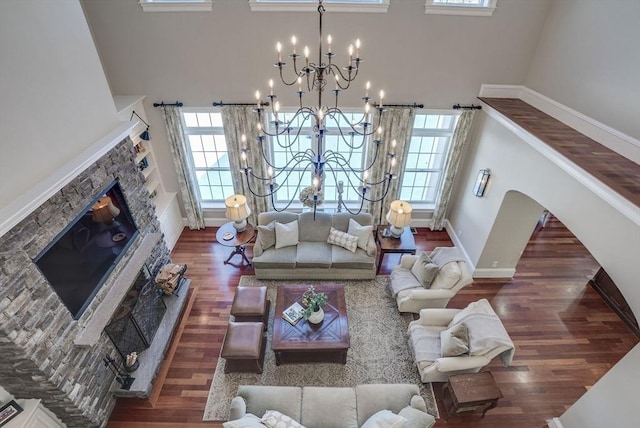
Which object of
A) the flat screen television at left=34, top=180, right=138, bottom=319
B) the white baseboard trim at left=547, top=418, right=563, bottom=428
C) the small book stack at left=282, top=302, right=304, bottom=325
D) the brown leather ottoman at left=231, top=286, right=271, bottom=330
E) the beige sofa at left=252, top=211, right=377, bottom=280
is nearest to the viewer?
the flat screen television at left=34, top=180, right=138, bottom=319

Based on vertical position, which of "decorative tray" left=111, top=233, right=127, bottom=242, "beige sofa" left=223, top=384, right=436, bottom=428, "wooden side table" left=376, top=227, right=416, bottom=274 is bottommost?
"beige sofa" left=223, top=384, right=436, bottom=428

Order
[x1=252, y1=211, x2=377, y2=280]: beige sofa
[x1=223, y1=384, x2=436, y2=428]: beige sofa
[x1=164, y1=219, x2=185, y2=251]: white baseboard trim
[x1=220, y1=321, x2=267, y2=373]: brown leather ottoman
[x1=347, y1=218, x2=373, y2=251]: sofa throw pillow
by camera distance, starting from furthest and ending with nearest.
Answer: [x1=164, y1=219, x2=185, y2=251]: white baseboard trim, [x1=347, y1=218, x2=373, y2=251]: sofa throw pillow, [x1=252, y1=211, x2=377, y2=280]: beige sofa, [x1=220, y1=321, x2=267, y2=373]: brown leather ottoman, [x1=223, y1=384, x2=436, y2=428]: beige sofa

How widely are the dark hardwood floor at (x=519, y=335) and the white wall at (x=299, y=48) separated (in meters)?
3.05

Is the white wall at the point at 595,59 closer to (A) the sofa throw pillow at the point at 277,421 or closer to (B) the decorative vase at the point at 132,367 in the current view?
(A) the sofa throw pillow at the point at 277,421

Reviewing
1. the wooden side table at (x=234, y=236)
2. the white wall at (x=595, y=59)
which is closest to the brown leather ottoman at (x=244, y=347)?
the wooden side table at (x=234, y=236)

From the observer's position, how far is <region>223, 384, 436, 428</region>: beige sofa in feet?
11.7

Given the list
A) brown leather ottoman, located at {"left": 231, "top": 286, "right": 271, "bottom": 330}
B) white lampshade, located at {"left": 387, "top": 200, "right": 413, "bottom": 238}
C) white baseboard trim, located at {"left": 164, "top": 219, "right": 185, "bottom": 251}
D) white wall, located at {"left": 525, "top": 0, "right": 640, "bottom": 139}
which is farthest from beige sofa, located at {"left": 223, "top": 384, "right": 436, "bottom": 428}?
white wall, located at {"left": 525, "top": 0, "right": 640, "bottom": 139}

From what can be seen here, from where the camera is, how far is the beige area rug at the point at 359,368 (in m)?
4.37

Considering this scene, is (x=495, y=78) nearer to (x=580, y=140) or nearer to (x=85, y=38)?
(x=580, y=140)

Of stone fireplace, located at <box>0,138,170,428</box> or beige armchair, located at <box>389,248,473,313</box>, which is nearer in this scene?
stone fireplace, located at <box>0,138,170,428</box>

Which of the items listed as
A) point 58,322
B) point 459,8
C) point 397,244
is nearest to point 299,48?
point 459,8

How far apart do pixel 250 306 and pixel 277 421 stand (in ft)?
5.99

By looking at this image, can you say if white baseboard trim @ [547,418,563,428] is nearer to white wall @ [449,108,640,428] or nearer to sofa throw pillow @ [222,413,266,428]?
white wall @ [449,108,640,428]

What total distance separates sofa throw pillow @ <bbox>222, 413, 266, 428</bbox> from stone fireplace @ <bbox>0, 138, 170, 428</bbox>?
1.78 meters
